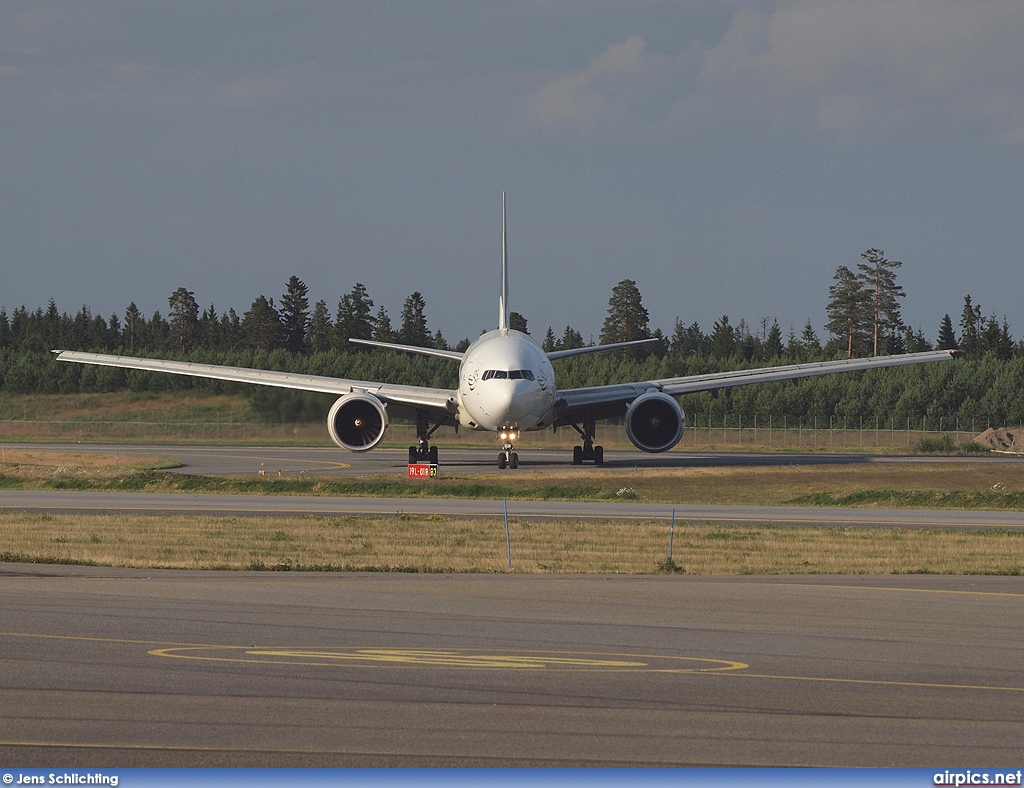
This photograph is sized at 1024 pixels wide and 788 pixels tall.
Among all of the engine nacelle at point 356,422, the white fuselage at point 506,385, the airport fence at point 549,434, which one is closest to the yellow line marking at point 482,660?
the white fuselage at point 506,385

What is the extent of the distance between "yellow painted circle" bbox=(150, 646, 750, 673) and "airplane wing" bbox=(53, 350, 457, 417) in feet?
111

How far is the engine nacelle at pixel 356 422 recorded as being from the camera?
149ft

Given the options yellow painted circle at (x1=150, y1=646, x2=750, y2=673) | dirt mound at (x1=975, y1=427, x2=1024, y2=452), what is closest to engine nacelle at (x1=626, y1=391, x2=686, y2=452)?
dirt mound at (x1=975, y1=427, x2=1024, y2=452)

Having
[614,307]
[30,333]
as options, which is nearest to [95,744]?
[614,307]

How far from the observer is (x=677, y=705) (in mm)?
9977

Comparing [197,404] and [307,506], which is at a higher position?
[197,404]

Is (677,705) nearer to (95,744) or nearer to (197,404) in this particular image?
(95,744)

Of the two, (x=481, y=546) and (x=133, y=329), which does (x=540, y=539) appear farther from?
(x=133, y=329)

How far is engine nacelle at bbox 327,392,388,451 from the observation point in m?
45.6

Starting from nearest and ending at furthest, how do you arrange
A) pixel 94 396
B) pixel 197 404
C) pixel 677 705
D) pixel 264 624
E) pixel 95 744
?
pixel 95 744 → pixel 677 705 → pixel 264 624 → pixel 197 404 → pixel 94 396

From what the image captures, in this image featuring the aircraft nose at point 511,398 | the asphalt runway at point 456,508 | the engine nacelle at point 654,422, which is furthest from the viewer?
the engine nacelle at point 654,422

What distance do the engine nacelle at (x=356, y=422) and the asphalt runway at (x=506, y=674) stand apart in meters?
27.6

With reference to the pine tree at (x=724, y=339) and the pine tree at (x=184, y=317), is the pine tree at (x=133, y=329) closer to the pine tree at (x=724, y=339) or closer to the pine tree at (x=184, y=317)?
the pine tree at (x=184, y=317)

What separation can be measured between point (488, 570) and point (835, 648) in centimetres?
836
